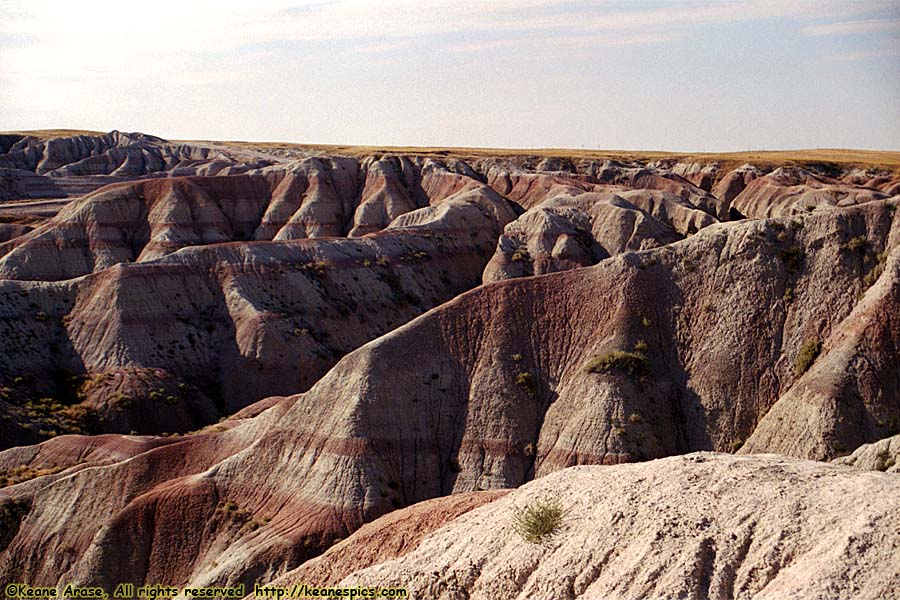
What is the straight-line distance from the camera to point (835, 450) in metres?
32.1

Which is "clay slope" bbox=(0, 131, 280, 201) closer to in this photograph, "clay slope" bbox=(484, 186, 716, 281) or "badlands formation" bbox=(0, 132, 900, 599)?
"badlands formation" bbox=(0, 132, 900, 599)

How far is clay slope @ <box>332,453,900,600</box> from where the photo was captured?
1344cm

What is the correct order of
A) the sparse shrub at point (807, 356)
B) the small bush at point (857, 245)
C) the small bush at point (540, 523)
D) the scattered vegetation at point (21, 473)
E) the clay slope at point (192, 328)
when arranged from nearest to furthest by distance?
the small bush at point (540, 523), the sparse shrub at point (807, 356), the small bush at point (857, 245), the scattered vegetation at point (21, 473), the clay slope at point (192, 328)

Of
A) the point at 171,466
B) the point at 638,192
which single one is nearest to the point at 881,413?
the point at 171,466

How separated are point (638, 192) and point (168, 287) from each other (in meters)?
53.9

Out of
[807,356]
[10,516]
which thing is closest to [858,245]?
[807,356]

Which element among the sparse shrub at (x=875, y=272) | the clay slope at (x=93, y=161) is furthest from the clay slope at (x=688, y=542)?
the clay slope at (x=93, y=161)

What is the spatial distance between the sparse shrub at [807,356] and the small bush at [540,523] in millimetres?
22809

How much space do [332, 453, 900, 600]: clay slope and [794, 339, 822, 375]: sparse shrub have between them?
64.9 feet

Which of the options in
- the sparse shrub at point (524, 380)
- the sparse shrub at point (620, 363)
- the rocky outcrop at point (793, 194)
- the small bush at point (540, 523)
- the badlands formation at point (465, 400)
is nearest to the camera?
the badlands formation at point (465, 400)

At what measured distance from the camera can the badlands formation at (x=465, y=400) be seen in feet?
52.7

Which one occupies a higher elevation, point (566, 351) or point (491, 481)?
point (566, 351)

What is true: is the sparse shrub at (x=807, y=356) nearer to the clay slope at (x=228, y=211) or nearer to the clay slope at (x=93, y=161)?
the clay slope at (x=228, y=211)

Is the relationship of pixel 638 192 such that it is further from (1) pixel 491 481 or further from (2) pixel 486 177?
(1) pixel 491 481
